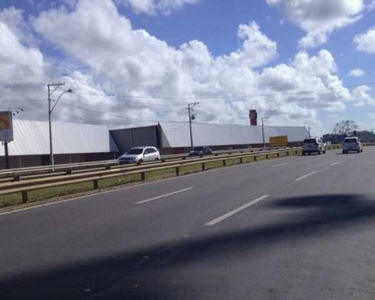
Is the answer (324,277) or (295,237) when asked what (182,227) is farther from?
(324,277)

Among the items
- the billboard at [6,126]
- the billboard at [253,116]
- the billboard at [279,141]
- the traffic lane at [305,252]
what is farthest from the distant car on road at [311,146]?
the billboard at [253,116]

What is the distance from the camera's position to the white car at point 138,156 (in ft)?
123

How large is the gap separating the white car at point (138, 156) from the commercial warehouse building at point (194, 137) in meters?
34.2

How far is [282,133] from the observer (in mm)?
119938

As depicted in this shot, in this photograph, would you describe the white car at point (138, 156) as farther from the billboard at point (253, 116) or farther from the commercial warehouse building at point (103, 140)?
the billboard at point (253, 116)

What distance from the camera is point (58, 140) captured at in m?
62.7

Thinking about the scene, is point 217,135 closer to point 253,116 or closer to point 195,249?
point 253,116

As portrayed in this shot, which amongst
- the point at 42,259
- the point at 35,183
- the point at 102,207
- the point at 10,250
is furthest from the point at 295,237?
the point at 35,183

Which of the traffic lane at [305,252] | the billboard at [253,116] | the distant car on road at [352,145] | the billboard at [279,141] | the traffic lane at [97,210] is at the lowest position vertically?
the traffic lane at [305,252]

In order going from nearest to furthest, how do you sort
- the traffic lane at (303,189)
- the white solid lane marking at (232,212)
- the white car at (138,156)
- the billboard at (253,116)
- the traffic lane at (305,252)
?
the traffic lane at (305,252) < the white solid lane marking at (232,212) < the traffic lane at (303,189) < the white car at (138,156) < the billboard at (253,116)

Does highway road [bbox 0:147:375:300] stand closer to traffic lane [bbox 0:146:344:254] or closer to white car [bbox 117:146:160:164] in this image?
traffic lane [bbox 0:146:344:254]

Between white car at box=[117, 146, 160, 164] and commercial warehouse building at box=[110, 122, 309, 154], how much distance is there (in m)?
34.2

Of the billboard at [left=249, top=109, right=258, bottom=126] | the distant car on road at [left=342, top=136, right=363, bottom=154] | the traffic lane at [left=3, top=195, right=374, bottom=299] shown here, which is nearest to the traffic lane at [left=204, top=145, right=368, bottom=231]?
the traffic lane at [left=3, top=195, right=374, bottom=299]

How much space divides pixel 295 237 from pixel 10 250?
4.71 meters
